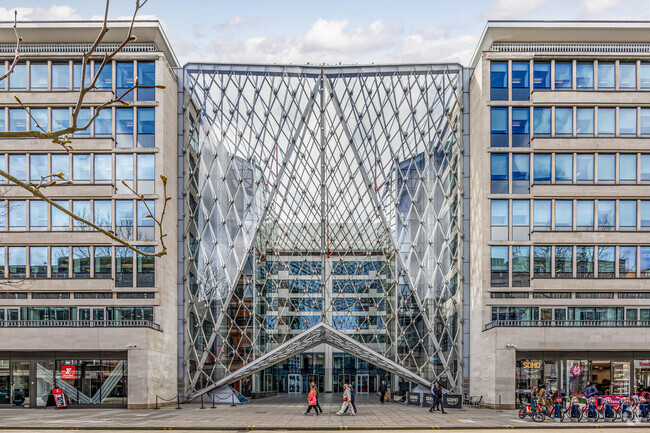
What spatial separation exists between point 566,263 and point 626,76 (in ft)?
41.3

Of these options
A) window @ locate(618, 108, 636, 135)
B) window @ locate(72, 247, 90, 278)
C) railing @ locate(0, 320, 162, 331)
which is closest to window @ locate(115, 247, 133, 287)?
window @ locate(72, 247, 90, 278)

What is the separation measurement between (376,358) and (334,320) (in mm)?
3961

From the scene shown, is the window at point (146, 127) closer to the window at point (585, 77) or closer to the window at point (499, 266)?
the window at point (499, 266)

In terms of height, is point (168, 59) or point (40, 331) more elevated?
point (168, 59)

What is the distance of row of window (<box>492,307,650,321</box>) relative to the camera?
42812 millimetres

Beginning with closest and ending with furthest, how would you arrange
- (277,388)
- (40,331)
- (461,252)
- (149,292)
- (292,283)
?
(40,331)
(149,292)
(461,252)
(292,283)
(277,388)

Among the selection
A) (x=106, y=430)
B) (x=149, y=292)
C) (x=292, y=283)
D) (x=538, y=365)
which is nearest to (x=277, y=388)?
(x=292, y=283)

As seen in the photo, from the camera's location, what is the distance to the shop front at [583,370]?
132 ft

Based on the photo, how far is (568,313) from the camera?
42969 mm

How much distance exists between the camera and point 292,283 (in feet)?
166

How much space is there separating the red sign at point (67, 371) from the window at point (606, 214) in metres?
33.5

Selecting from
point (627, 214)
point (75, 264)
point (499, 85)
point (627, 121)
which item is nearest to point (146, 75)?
point (75, 264)

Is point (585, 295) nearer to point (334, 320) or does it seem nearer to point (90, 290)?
point (334, 320)

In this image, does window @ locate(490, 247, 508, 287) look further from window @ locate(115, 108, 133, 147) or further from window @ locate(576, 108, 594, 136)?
window @ locate(115, 108, 133, 147)
